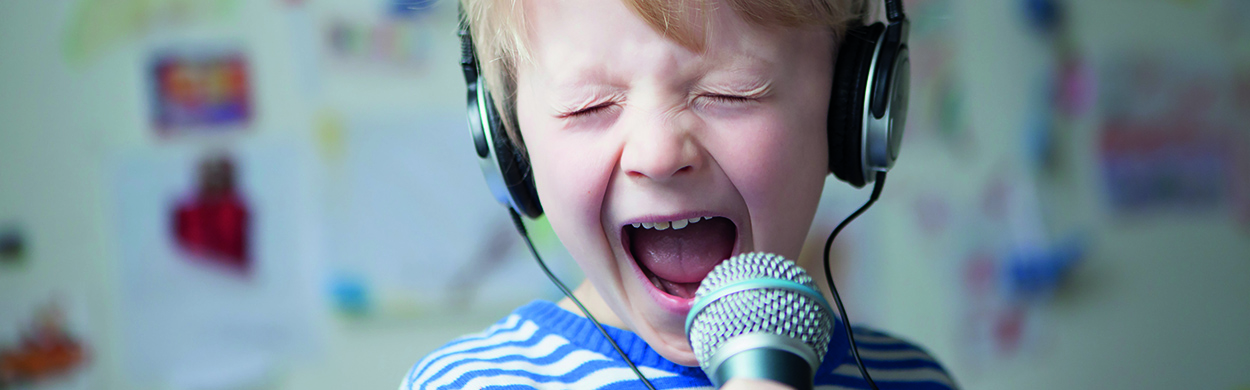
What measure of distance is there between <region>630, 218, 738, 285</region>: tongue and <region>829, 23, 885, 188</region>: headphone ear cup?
0.37ft

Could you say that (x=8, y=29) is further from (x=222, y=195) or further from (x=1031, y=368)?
(x=1031, y=368)

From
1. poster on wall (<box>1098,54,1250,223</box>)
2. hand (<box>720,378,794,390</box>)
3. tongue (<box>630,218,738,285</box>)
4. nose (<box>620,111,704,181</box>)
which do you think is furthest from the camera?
poster on wall (<box>1098,54,1250,223</box>)

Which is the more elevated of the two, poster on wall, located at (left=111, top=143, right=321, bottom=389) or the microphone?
the microphone

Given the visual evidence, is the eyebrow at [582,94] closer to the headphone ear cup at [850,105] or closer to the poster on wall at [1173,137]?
the headphone ear cup at [850,105]

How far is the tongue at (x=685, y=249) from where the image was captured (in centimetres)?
62

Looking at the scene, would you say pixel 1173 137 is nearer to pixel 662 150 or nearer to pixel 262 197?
pixel 662 150

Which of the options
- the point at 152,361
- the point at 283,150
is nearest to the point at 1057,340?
the point at 283,150

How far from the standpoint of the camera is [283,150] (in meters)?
1.47

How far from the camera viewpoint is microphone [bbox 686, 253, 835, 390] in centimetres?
40

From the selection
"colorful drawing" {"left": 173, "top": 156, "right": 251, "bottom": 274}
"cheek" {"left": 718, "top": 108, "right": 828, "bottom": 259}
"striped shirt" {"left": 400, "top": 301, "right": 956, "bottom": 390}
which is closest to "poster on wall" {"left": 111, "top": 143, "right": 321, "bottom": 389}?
"colorful drawing" {"left": 173, "top": 156, "right": 251, "bottom": 274}

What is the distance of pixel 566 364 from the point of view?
0.66 m

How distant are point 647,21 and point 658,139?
0.09 m

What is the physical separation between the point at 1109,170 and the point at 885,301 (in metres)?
0.67

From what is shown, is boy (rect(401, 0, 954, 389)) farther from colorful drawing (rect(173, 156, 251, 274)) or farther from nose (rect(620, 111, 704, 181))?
colorful drawing (rect(173, 156, 251, 274))
